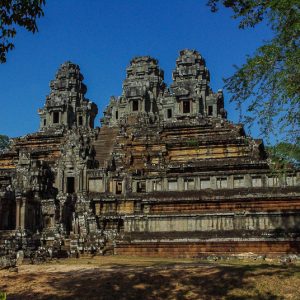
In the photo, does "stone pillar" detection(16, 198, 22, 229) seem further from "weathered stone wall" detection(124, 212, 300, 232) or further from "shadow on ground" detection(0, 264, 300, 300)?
"shadow on ground" detection(0, 264, 300, 300)

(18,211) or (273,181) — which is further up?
(273,181)

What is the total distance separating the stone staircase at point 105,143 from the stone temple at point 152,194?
0.51ft

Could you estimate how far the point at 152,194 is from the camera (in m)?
34.0

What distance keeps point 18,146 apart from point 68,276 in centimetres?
3982

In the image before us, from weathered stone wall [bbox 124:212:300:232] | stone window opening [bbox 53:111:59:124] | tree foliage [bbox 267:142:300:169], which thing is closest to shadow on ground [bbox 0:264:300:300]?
tree foliage [bbox 267:142:300:169]

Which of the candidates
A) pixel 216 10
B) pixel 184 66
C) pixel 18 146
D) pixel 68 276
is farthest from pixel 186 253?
pixel 184 66

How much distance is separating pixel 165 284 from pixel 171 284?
0.20 meters

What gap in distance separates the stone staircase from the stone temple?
156mm

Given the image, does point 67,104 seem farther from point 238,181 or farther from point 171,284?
point 171,284

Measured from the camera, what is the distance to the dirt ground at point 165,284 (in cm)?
1511

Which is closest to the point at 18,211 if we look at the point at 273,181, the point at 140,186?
the point at 140,186

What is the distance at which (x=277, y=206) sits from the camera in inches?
1218

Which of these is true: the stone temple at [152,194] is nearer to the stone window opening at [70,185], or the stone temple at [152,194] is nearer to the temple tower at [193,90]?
the stone window opening at [70,185]

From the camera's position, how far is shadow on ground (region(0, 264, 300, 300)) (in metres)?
15.1
